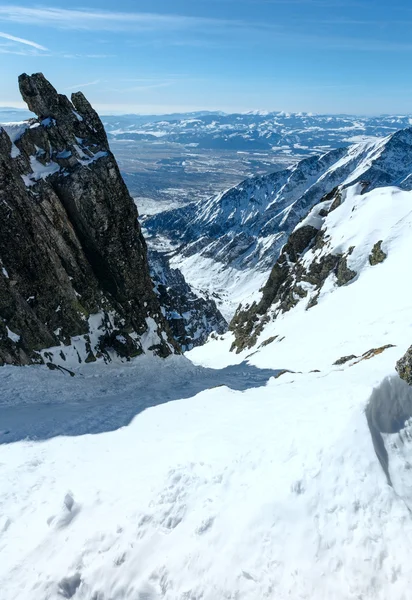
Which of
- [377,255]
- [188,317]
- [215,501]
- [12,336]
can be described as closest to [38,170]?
[12,336]

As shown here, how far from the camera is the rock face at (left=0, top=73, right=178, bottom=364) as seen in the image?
29.8 meters

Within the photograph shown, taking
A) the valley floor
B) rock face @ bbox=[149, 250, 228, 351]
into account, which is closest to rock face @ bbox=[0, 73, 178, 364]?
the valley floor

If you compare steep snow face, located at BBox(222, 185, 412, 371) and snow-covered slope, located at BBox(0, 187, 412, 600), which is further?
steep snow face, located at BBox(222, 185, 412, 371)

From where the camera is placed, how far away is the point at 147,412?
68.7 ft

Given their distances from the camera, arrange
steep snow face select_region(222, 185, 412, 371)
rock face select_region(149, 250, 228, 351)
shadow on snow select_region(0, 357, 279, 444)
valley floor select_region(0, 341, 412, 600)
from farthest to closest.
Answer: rock face select_region(149, 250, 228, 351)
steep snow face select_region(222, 185, 412, 371)
shadow on snow select_region(0, 357, 279, 444)
valley floor select_region(0, 341, 412, 600)

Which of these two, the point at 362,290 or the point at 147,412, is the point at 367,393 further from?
the point at 362,290

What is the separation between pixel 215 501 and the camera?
10.6m

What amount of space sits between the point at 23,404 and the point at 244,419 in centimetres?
1501

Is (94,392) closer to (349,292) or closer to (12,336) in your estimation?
(12,336)

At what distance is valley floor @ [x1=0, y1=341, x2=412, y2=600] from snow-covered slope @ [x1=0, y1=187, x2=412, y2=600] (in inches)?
1.3

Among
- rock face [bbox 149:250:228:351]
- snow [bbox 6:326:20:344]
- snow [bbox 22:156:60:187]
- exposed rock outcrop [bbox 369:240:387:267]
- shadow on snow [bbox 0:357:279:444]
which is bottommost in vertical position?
rock face [bbox 149:250:228:351]

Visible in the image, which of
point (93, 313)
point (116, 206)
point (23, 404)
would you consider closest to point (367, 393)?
point (23, 404)

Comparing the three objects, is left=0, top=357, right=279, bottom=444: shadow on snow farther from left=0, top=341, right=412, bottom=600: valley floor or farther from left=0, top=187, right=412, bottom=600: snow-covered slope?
left=0, top=341, right=412, bottom=600: valley floor

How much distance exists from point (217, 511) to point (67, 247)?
29.8 meters
